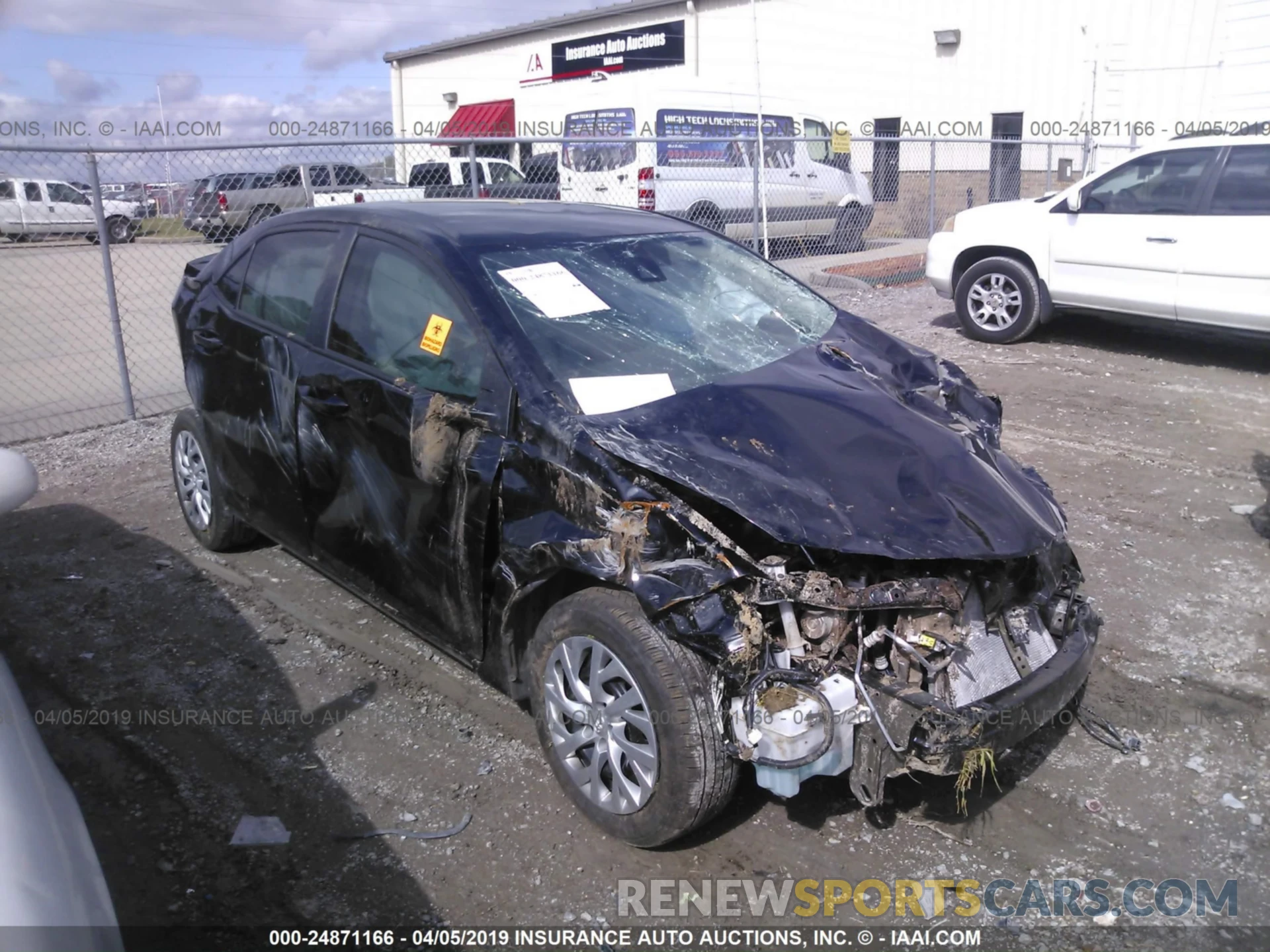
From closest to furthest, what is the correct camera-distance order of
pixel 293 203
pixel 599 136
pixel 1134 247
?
pixel 1134 247
pixel 293 203
pixel 599 136

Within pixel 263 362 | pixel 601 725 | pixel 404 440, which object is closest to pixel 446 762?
pixel 601 725

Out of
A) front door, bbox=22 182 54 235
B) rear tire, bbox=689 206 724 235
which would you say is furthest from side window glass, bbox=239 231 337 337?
front door, bbox=22 182 54 235

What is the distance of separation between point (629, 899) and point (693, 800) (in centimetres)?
Result: 37

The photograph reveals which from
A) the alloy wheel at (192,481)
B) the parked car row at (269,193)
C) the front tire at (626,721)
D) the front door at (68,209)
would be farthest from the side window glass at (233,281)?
the front door at (68,209)

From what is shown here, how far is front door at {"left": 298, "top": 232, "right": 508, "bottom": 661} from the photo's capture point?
3.24 m

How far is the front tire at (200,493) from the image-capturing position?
4.84 meters

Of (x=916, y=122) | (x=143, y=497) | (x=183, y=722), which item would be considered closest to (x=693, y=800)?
(x=183, y=722)

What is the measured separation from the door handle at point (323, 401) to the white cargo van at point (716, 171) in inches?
397

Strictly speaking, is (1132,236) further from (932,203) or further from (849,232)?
(849,232)

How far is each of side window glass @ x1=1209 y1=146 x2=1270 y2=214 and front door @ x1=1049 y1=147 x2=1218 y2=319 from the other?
0.16 metres

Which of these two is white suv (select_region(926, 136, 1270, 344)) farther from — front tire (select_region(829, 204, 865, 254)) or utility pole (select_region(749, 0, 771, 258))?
front tire (select_region(829, 204, 865, 254))

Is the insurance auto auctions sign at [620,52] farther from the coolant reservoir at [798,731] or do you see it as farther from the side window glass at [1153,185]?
the coolant reservoir at [798,731]

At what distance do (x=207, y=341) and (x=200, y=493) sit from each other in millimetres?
847

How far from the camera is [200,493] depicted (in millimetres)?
5031
